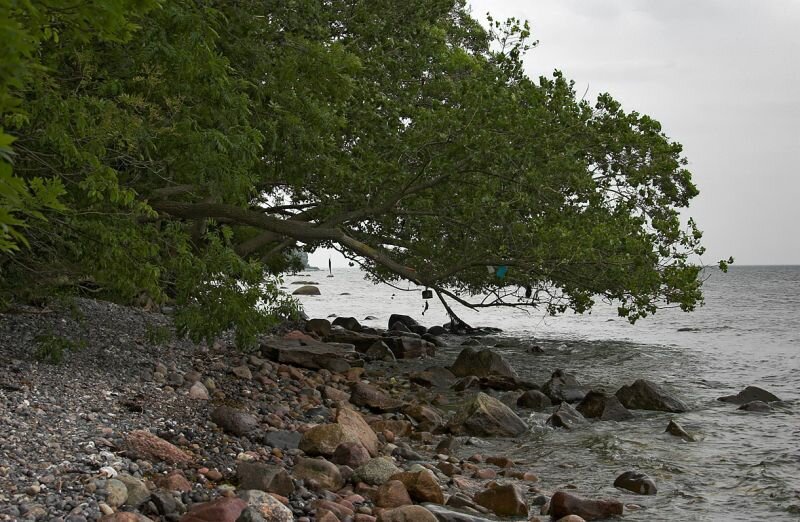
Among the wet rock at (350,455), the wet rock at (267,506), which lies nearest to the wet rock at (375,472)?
the wet rock at (350,455)

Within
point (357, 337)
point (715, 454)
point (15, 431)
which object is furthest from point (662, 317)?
point (15, 431)

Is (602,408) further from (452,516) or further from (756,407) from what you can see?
(452,516)

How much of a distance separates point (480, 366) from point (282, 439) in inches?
364

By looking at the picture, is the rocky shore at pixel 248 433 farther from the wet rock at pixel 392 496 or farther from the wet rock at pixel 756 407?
the wet rock at pixel 756 407

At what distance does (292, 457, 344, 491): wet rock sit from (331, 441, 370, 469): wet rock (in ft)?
1.74

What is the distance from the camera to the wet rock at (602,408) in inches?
562

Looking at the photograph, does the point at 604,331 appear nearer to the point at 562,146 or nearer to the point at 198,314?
the point at 562,146

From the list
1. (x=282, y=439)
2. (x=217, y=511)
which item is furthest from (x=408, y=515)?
(x=282, y=439)

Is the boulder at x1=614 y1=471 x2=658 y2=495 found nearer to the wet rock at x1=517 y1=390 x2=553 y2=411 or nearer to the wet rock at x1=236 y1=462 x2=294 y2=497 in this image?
the wet rock at x1=236 y1=462 x2=294 y2=497

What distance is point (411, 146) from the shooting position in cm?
1520

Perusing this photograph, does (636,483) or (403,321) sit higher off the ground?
(403,321)

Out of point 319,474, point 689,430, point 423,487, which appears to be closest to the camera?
point 423,487

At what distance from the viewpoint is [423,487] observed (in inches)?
332

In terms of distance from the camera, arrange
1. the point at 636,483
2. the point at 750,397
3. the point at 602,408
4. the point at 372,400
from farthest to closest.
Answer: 1. the point at 750,397
2. the point at 602,408
3. the point at 372,400
4. the point at 636,483
